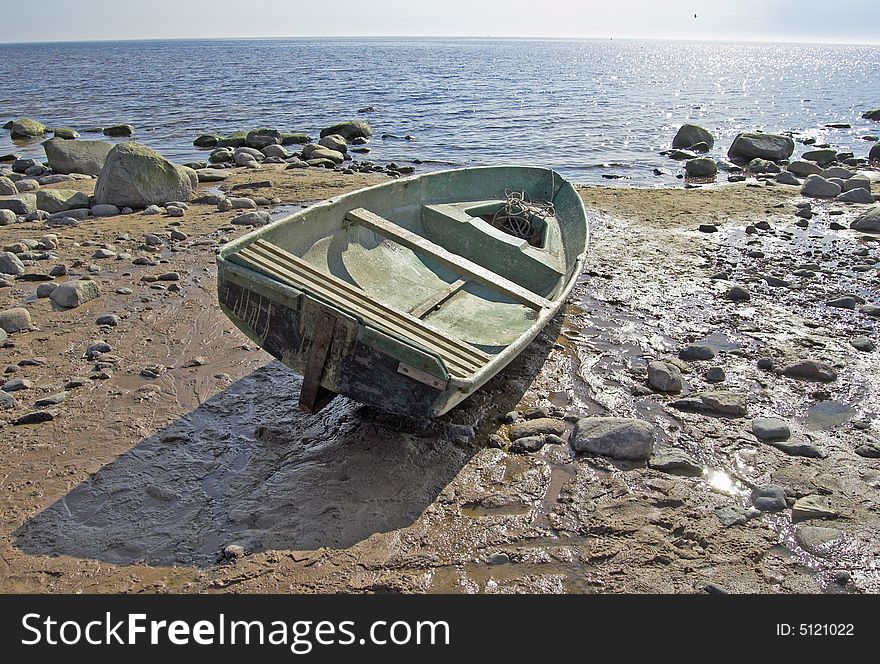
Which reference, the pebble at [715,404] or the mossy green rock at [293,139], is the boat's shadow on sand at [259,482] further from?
the mossy green rock at [293,139]

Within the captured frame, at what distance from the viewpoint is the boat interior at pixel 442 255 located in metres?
6.07

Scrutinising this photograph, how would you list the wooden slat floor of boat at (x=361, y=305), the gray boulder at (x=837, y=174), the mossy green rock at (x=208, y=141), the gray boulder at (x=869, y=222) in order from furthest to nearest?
the mossy green rock at (x=208, y=141) < the gray boulder at (x=837, y=174) < the gray boulder at (x=869, y=222) < the wooden slat floor of boat at (x=361, y=305)

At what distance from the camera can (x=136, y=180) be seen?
12.9 m

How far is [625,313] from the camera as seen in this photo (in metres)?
8.75

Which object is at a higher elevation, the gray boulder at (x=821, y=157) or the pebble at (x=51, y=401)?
the gray boulder at (x=821, y=157)

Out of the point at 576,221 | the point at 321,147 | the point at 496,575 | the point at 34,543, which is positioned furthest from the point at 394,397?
the point at 321,147

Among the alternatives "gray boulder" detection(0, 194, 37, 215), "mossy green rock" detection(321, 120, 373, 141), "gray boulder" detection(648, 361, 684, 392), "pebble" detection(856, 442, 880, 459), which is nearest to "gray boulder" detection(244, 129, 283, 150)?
"mossy green rock" detection(321, 120, 373, 141)

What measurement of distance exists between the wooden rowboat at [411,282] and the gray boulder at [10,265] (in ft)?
15.4

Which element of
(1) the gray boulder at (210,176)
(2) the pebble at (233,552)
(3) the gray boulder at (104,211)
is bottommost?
(2) the pebble at (233,552)

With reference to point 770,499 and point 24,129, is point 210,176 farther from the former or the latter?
point 24,129

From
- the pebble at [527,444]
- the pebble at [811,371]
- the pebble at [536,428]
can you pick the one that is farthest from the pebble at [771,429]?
the pebble at [527,444]

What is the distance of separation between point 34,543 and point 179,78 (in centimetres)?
6049

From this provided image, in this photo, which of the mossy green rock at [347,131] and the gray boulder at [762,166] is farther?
the mossy green rock at [347,131]
